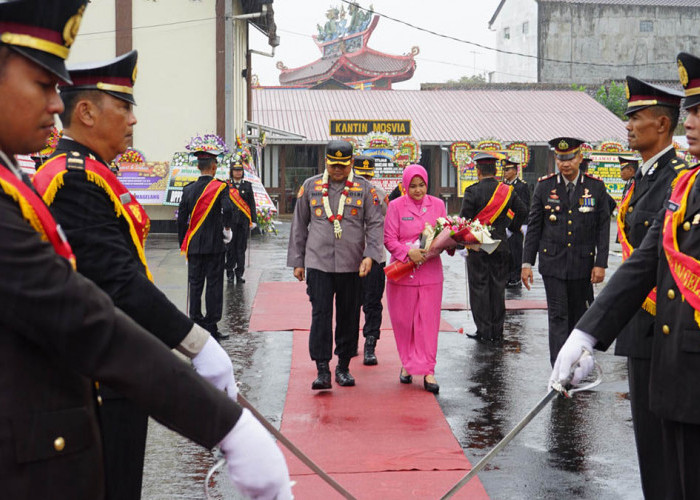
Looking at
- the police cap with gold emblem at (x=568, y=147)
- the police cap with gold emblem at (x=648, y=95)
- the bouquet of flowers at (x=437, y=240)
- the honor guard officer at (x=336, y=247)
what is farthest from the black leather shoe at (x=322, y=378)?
the police cap with gold emblem at (x=648, y=95)

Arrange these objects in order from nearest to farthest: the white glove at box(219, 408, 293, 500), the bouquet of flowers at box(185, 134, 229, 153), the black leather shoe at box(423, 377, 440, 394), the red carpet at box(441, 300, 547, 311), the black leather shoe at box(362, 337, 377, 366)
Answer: the white glove at box(219, 408, 293, 500), the black leather shoe at box(423, 377, 440, 394), the black leather shoe at box(362, 337, 377, 366), the bouquet of flowers at box(185, 134, 229, 153), the red carpet at box(441, 300, 547, 311)

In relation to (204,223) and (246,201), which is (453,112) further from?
(204,223)

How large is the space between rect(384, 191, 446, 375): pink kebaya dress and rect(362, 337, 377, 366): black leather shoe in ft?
2.46

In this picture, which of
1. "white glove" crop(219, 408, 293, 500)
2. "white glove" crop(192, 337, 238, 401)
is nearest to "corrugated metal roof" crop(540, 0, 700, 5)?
"white glove" crop(192, 337, 238, 401)

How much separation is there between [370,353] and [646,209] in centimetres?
407

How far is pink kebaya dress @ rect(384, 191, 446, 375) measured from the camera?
7031 millimetres

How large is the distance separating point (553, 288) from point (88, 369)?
6.19 meters

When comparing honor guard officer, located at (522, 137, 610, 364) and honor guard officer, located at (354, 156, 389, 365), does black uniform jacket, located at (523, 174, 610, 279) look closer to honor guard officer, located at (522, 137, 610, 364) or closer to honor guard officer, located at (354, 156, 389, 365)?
honor guard officer, located at (522, 137, 610, 364)

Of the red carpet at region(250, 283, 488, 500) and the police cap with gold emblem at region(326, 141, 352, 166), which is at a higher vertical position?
the police cap with gold emblem at region(326, 141, 352, 166)

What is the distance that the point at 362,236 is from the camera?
7129 mm

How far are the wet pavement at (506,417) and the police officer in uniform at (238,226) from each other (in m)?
2.83

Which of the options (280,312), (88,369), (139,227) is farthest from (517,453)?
(280,312)

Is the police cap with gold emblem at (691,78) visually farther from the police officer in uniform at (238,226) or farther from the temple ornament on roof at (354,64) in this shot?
the temple ornament on roof at (354,64)

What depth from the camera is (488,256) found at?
9336 millimetres
